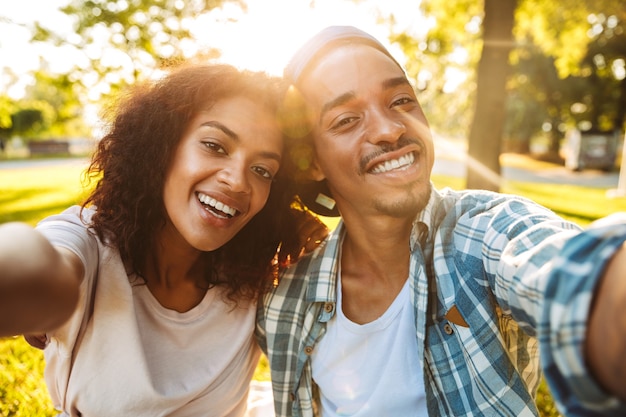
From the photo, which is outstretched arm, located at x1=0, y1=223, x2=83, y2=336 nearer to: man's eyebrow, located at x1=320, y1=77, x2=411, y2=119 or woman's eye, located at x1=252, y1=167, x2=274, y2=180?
woman's eye, located at x1=252, y1=167, x2=274, y2=180

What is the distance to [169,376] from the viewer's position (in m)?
2.27

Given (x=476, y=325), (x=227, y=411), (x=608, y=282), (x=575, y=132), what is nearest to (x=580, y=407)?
(x=608, y=282)

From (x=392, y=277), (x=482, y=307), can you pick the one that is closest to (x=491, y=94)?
(x=392, y=277)

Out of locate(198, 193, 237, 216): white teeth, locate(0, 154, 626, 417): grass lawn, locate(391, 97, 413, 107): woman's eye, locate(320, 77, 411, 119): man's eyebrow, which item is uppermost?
locate(320, 77, 411, 119): man's eyebrow

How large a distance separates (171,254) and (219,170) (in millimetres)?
629

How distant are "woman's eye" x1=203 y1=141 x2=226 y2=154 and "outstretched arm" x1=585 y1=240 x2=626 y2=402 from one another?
1802 mm

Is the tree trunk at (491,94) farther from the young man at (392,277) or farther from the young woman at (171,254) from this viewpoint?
the young woman at (171,254)

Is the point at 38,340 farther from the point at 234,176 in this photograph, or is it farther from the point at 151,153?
the point at 234,176

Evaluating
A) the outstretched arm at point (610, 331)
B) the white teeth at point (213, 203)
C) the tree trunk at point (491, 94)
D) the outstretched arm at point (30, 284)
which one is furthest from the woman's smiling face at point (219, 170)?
the tree trunk at point (491, 94)

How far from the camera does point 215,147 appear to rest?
7.74ft

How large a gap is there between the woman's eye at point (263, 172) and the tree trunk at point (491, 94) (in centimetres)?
566

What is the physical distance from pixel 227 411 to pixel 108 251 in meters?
1.15

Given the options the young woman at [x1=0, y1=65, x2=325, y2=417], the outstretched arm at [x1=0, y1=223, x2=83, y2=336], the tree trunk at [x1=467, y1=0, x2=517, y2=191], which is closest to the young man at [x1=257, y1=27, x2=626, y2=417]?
the young woman at [x1=0, y1=65, x2=325, y2=417]

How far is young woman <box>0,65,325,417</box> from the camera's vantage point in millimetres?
2080
